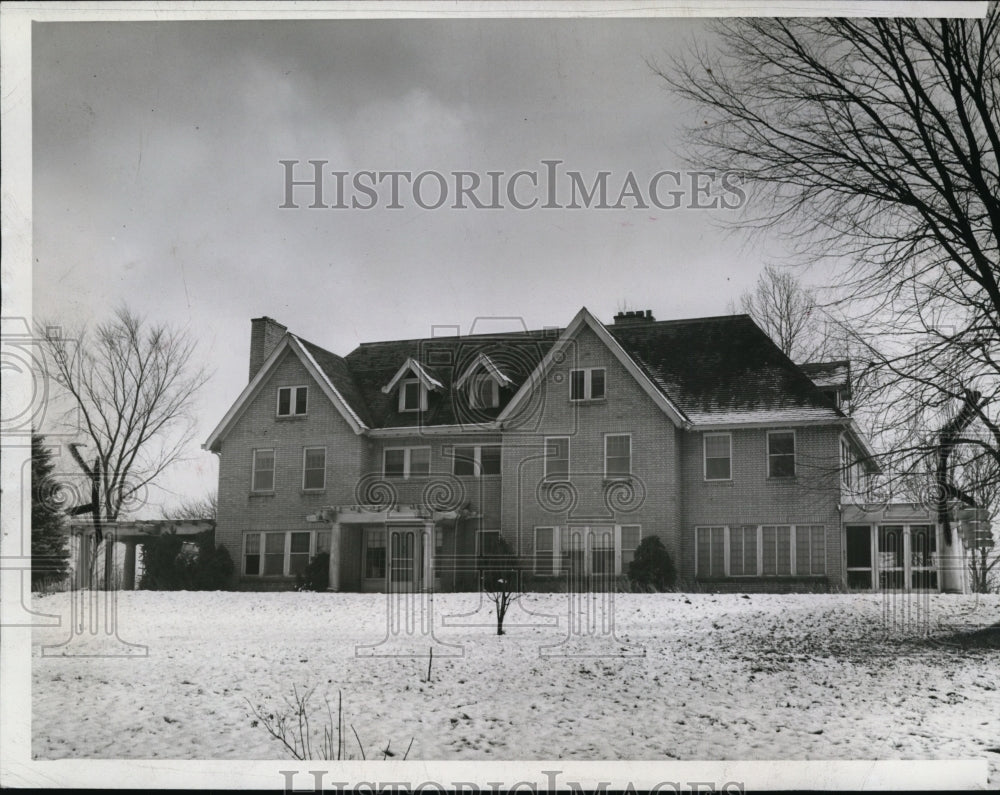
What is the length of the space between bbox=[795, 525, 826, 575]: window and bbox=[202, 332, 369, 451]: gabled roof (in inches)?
328

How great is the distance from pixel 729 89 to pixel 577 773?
7.94 meters

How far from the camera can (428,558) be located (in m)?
18.4

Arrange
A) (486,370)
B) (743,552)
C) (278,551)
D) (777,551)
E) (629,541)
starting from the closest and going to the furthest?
(777,551) < (743,552) < (629,541) < (278,551) < (486,370)

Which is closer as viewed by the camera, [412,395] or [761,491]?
[761,491]

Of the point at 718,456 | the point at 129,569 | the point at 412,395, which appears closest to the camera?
the point at 718,456

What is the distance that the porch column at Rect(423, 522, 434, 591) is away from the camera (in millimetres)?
18328

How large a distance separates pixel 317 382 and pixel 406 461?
91.6 inches

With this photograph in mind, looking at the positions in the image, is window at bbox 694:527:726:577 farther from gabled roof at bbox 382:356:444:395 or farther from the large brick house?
gabled roof at bbox 382:356:444:395

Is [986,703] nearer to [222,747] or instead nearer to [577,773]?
[577,773]

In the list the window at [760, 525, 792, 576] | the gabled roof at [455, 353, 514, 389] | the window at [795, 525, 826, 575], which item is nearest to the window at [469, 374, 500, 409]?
the gabled roof at [455, 353, 514, 389]

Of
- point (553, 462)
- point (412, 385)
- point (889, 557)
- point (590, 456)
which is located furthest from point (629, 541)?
point (412, 385)

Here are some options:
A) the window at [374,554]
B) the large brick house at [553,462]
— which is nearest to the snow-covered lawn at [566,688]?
the large brick house at [553,462]

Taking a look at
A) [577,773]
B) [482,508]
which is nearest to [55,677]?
[577,773]

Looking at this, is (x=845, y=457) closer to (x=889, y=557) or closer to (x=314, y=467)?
(x=889, y=557)
